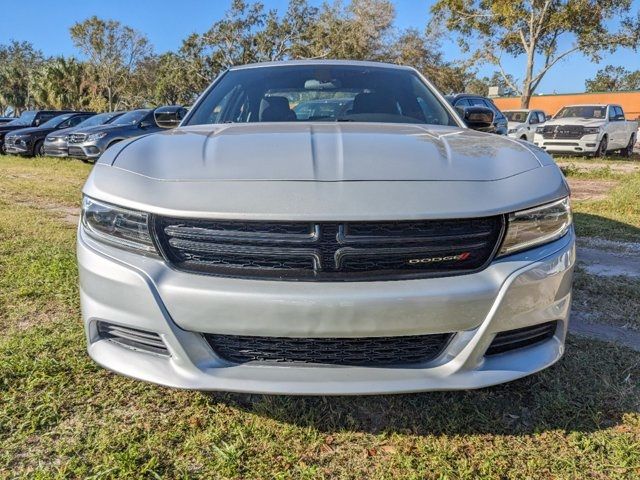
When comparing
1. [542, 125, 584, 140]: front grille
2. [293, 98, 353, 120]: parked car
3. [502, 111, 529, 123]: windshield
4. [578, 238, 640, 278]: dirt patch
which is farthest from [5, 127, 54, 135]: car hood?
[578, 238, 640, 278]: dirt patch

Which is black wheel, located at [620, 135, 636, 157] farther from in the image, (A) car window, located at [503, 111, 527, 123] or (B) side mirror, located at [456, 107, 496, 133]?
(B) side mirror, located at [456, 107, 496, 133]

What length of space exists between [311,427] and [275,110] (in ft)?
5.93

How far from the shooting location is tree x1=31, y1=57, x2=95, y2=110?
40.9 metres

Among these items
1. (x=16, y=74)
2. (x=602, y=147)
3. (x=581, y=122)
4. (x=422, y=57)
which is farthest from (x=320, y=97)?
(x=16, y=74)

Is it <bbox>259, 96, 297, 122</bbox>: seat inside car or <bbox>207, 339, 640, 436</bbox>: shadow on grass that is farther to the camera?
<bbox>259, 96, 297, 122</bbox>: seat inside car

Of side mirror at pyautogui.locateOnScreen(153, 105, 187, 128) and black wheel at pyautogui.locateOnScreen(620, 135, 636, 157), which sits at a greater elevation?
side mirror at pyautogui.locateOnScreen(153, 105, 187, 128)

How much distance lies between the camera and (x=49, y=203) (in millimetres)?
7422

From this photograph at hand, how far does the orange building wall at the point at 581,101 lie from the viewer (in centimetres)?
4119

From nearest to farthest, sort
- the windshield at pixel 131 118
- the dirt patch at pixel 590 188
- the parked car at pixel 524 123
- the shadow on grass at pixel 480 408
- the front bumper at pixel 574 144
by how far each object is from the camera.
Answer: the shadow on grass at pixel 480 408
the dirt patch at pixel 590 188
the windshield at pixel 131 118
the parked car at pixel 524 123
the front bumper at pixel 574 144

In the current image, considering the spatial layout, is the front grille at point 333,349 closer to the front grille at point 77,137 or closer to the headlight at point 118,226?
the headlight at point 118,226

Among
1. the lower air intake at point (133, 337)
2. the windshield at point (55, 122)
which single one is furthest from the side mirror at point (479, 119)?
the windshield at point (55, 122)

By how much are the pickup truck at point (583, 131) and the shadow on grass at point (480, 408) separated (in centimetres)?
1394

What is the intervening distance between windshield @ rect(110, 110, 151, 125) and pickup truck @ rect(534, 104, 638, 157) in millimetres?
10979

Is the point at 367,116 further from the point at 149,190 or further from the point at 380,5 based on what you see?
the point at 380,5
